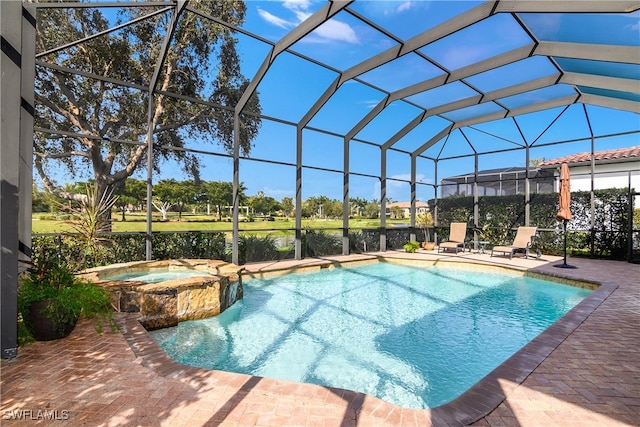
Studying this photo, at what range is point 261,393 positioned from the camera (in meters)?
2.40

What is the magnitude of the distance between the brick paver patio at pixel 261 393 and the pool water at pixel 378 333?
764 millimetres

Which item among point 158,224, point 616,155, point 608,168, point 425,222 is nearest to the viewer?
point 158,224

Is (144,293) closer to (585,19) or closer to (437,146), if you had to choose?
(585,19)

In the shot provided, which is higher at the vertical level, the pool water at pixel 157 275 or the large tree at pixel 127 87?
the large tree at pixel 127 87

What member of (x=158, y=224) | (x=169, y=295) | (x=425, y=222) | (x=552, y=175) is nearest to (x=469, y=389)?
(x=169, y=295)

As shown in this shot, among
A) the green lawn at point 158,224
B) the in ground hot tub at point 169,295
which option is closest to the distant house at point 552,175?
the green lawn at point 158,224

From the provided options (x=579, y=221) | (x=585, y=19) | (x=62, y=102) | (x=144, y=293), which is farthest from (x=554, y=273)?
(x=62, y=102)

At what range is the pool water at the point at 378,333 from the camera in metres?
3.45

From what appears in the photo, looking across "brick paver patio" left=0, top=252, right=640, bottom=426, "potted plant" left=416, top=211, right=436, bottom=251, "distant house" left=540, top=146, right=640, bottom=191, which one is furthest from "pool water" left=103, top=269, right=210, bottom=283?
"distant house" left=540, top=146, right=640, bottom=191

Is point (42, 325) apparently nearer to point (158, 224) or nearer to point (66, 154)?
point (158, 224)

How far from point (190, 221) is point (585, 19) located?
1297 cm

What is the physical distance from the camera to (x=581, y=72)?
24.8 ft

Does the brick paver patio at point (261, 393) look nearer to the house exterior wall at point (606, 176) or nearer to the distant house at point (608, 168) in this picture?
the distant house at point (608, 168)

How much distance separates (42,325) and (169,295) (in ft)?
4.99
